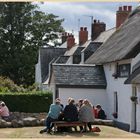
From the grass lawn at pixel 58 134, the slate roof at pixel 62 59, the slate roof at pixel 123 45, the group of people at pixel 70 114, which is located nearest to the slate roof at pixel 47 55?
the slate roof at pixel 62 59

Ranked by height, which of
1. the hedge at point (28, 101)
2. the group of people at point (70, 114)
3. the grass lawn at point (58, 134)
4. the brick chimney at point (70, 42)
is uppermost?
the brick chimney at point (70, 42)

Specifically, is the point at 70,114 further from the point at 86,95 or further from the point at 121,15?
the point at 121,15

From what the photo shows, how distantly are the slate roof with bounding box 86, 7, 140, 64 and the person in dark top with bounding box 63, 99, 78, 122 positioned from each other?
258 inches

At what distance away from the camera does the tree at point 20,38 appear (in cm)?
5388

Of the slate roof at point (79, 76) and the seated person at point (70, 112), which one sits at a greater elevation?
the slate roof at point (79, 76)

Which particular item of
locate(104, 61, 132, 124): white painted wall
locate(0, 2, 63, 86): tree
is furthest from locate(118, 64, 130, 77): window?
locate(0, 2, 63, 86): tree

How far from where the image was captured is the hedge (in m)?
33.4

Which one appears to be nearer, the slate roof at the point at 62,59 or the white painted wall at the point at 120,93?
the white painted wall at the point at 120,93

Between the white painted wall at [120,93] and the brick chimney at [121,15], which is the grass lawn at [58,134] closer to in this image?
the white painted wall at [120,93]

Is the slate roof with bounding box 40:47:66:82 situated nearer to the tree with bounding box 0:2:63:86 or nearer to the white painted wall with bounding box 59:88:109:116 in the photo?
the tree with bounding box 0:2:63:86

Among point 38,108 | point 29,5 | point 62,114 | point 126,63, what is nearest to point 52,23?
point 29,5

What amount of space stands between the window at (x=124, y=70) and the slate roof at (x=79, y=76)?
114 inches

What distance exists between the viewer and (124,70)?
2881 cm

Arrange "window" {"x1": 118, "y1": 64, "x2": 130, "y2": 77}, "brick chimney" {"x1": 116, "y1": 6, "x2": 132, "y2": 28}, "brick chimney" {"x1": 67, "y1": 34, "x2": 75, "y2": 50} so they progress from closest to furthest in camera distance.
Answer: "window" {"x1": 118, "y1": 64, "x2": 130, "y2": 77} < "brick chimney" {"x1": 116, "y1": 6, "x2": 132, "y2": 28} < "brick chimney" {"x1": 67, "y1": 34, "x2": 75, "y2": 50}
